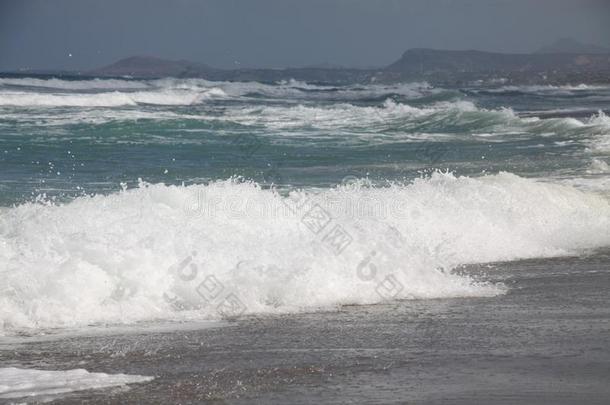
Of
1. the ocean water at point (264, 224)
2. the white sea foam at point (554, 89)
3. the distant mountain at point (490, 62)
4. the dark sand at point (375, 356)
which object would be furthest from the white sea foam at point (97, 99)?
the distant mountain at point (490, 62)

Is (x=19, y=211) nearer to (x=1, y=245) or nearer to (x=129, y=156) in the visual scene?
(x=1, y=245)

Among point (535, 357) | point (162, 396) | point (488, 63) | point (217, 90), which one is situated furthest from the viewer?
point (488, 63)

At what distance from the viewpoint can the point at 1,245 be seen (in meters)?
9.47

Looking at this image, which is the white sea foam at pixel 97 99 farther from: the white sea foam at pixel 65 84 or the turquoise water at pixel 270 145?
the white sea foam at pixel 65 84

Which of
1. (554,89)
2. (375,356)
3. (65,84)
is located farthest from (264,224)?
(554,89)

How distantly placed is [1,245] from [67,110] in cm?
3422

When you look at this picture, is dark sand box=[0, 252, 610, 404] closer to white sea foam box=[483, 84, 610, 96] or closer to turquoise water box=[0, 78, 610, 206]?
turquoise water box=[0, 78, 610, 206]

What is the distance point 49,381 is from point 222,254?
11.5 feet

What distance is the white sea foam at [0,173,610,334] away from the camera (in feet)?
28.8

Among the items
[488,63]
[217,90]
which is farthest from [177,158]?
[488,63]

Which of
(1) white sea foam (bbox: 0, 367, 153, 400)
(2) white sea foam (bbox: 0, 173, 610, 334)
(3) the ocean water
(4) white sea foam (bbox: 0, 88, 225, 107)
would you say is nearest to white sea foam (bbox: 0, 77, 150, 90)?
(4) white sea foam (bbox: 0, 88, 225, 107)

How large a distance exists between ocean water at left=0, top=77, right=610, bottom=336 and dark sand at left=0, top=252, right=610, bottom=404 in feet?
2.24

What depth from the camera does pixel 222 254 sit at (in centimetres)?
990

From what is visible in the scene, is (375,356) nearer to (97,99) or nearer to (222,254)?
(222,254)
